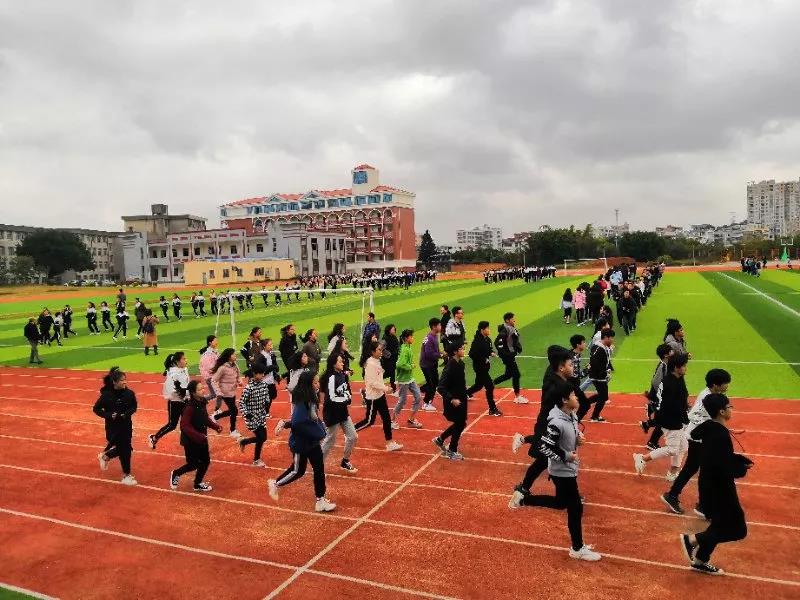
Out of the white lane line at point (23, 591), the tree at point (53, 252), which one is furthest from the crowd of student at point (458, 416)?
the tree at point (53, 252)

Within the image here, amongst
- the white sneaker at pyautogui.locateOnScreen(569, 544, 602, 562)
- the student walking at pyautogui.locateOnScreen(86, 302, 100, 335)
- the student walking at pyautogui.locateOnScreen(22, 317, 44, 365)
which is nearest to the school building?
the student walking at pyautogui.locateOnScreen(86, 302, 100, 335)

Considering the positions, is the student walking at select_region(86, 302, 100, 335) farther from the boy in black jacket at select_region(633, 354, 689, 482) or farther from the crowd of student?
the boy in black jacket at select_region(633, 354, 689, 482)

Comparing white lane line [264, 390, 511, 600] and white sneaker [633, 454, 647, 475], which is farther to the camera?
white sneaker [633, 454, 647, 475]

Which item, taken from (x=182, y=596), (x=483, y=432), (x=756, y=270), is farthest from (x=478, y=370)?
(x=756, y=270)

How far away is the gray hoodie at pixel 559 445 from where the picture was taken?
5863 mm

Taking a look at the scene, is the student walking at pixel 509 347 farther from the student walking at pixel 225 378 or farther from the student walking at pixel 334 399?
the student walking at pixel 225 378

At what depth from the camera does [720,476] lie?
5.38 metres

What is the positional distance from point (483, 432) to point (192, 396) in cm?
533

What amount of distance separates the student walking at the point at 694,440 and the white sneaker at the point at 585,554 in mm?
1167

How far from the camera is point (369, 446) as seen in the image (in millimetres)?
10398

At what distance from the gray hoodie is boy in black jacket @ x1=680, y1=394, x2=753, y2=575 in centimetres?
115

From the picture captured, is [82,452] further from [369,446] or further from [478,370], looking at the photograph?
[478,370]

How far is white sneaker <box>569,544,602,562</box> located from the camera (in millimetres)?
6172

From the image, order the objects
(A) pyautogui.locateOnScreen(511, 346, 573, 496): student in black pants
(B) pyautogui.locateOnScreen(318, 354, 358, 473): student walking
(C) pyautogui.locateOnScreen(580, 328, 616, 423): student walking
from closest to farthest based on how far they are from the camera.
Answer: (A) pyautogui.locateOnScreen(511, 346, 573, 496): student in black pants
(B) pyautogui.locateOnScreen(318, 354, 358, 473): student walking
(C) pyautogui.locateOnScreen(580, 328, 616, 423): student walking
